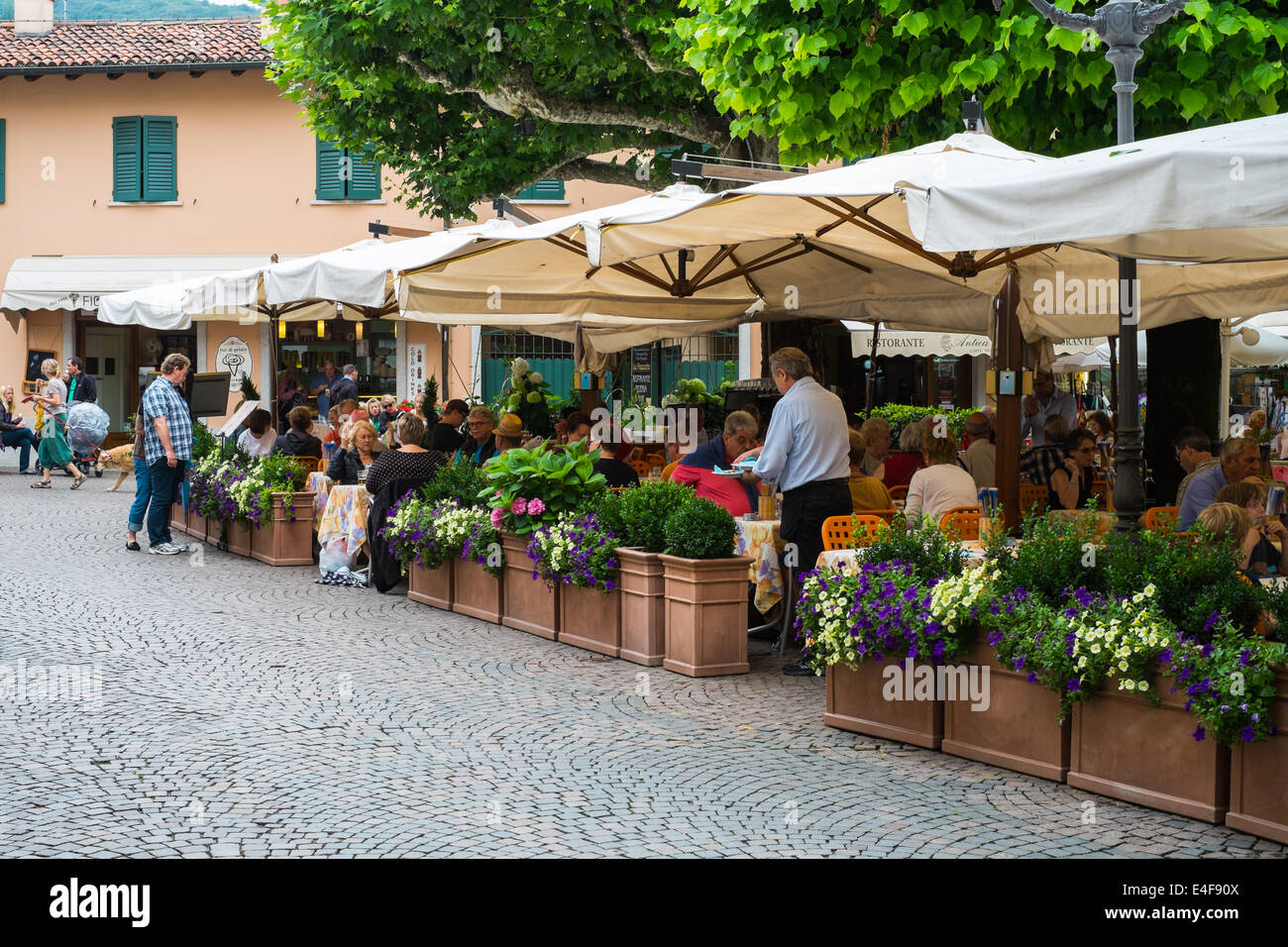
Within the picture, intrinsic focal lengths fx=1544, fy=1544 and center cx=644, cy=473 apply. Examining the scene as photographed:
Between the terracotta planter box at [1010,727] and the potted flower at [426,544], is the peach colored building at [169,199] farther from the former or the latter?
the terracotta planter box at [1010,727]

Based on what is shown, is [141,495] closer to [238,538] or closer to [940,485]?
[238,538]

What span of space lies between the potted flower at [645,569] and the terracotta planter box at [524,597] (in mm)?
810

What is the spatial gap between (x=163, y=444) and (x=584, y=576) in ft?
21.2

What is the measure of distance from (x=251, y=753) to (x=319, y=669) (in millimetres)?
2003

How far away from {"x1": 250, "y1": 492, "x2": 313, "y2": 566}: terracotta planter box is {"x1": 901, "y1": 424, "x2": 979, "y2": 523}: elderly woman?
20.6ft

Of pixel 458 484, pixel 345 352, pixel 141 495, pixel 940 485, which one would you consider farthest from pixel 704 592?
pixel 345 352

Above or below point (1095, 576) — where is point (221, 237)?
above

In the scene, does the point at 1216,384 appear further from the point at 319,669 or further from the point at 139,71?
the point at 139,71

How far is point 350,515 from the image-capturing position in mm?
12336

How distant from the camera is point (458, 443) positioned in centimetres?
1502

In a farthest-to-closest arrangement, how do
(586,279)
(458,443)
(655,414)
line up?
1. (655,414)
2. (458,443)
3. (586,279)

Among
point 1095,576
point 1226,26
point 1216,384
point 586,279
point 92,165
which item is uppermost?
point 92,165

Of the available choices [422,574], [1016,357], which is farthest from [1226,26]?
[422,574]

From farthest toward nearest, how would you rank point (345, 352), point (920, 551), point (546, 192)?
1. point (345, 352)
2. point (546, 192)
3. point (920, 551)
